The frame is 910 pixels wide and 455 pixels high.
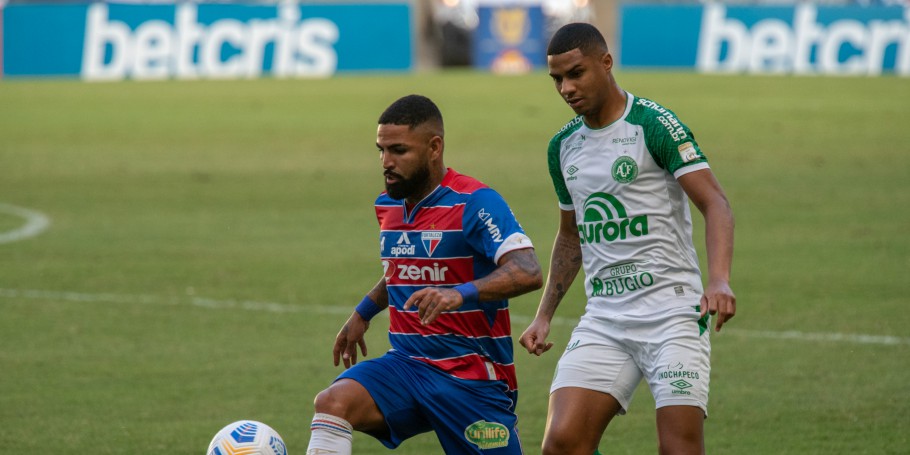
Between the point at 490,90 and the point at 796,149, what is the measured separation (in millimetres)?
13092

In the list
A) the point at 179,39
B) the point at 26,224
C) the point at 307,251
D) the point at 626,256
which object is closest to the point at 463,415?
the point at 626,256

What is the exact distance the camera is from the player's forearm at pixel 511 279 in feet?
17.8

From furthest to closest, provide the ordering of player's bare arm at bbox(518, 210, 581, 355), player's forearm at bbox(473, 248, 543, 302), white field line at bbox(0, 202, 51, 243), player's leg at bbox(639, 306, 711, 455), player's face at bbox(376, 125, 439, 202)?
white field line at bbox(0, 202, 51, 243) → player's bare arm at bbox(518, 210, 581, 355) → player's face at bbox(376, 125, 439, 202) → player's leg at bbox(639, 306, 711, 455) → player's forearm at bbox(473, 248, 543, 302)

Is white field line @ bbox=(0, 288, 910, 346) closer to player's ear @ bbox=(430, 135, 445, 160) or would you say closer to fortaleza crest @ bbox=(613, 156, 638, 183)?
fortaleza crest @ bbox=(613, 156, 638, 183)

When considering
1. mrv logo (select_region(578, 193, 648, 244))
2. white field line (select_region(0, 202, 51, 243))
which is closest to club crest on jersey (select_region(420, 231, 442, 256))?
mrv logo (select_region(578, 193, 648, 244))

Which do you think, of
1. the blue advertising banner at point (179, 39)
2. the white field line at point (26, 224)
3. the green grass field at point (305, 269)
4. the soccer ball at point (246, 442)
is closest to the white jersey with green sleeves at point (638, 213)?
the soccer ball at point (246, 442)

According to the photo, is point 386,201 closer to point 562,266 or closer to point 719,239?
point 562,266

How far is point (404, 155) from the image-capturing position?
577 centimetres

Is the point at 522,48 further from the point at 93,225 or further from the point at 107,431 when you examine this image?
the point at 107,431

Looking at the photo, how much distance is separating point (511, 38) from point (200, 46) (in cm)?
1033

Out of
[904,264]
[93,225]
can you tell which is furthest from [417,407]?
[93,225]

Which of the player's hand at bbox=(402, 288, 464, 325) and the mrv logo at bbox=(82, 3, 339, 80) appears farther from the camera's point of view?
the mrv logo at bbox=(82, 3, 339, 80)

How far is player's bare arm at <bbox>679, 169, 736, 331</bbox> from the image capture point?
5254 millimetres

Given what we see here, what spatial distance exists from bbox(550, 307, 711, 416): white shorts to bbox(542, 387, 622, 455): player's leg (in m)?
0.04
